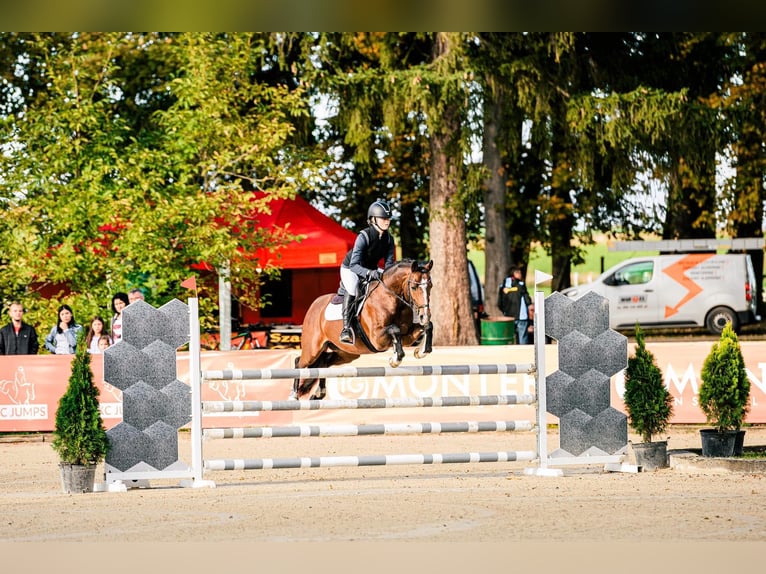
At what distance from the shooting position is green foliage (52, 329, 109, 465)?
9.40m

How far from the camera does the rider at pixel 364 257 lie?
9.49 m

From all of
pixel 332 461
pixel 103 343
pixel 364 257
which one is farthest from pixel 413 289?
pixel 103 343

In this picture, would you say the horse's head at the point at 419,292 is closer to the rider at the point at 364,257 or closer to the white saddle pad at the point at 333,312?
the rider at the point at 364,257

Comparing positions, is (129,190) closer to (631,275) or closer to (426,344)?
(426,344)

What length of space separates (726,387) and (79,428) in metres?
5.85

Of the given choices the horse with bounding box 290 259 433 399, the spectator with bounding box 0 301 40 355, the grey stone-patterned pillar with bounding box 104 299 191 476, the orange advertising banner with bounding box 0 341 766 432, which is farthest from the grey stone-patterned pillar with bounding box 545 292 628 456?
the spectator with bounding box 0 301 40 355

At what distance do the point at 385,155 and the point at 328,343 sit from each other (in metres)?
18.5

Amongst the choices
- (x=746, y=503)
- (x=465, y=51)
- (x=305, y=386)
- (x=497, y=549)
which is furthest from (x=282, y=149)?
(x=497, y=549)

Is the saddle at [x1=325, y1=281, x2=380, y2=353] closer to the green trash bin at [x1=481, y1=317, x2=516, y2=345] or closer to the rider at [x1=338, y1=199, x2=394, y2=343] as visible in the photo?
the rider at [x1=338, y1=199, x2=394, y2=343]

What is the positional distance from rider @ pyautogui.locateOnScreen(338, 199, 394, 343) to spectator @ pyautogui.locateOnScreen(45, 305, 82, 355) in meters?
6.58

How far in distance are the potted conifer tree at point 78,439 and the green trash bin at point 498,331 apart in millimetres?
11253

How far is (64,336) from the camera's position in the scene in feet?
50.5

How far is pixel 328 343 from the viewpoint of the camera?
10.2 meters

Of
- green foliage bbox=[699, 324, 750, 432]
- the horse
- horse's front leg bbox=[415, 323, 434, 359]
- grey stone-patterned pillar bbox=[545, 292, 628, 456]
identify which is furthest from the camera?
green foliage bbox=[699, 324, 750, 432]
